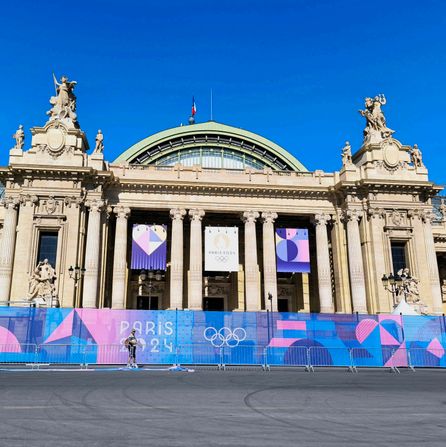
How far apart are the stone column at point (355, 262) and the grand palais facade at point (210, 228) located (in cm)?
9

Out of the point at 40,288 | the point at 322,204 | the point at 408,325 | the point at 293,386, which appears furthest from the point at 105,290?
the point at 293,386

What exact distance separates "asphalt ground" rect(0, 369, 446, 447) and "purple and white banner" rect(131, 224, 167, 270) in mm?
24901

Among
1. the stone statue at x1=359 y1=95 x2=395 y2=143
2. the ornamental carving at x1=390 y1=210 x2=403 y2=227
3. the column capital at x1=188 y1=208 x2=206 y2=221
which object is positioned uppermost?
the stone statue at x1=359 y1=95 x2=395 y2=143

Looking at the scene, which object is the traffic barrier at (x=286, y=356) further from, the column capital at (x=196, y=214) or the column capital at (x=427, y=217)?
the column capital at (x=427, y=217)

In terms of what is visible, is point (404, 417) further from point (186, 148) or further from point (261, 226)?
point (186, 148)

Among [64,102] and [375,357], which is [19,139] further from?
[375,357]

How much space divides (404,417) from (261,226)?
38.0 meters

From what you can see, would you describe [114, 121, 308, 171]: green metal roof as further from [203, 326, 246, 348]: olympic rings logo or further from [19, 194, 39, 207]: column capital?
[203, 326, 246, 348]: olympic rings logo

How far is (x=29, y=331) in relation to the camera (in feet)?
85.9

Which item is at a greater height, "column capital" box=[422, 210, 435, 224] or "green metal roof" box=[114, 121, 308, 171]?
"green metal roof" box=[114, 121, 308, 171]

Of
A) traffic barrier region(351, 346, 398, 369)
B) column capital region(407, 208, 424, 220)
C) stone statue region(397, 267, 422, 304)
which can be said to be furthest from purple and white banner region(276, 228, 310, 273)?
traffic barrier region(351, 346, 398, 369)

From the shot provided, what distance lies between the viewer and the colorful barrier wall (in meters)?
25.5

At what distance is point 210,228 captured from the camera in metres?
40.7

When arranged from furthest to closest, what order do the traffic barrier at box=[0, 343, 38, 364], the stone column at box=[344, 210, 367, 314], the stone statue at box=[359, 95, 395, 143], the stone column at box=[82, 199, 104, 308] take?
the stone statue at box=[359, 95, 395, 143] → the stone column at box=[344, 210, 367, 314] → the stone column at box=[82, 199, 104, 308] → the traffic barrier at box=[0, 343, 38, 364]
